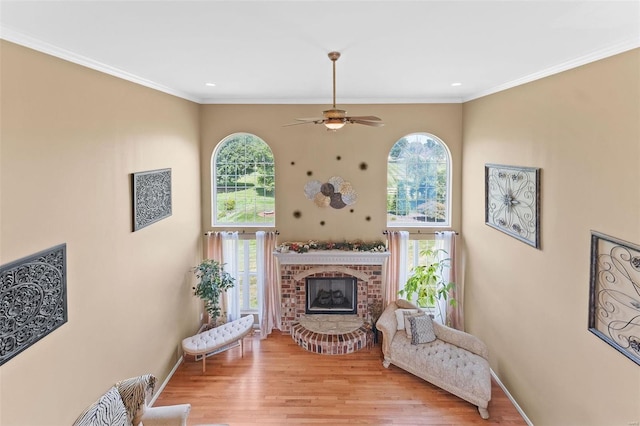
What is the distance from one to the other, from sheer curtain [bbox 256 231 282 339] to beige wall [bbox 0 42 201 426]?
150cm

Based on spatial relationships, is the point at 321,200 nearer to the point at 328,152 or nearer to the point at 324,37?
the point at 328,152

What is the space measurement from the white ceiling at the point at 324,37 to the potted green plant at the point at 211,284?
2823 mm

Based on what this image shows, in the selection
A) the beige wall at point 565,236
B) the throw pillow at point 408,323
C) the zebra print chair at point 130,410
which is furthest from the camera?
the throw pillow at point 408,323

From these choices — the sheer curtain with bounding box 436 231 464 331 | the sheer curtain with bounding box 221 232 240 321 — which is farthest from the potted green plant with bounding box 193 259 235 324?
the sheer curtain with bounding box 436 231 464 331

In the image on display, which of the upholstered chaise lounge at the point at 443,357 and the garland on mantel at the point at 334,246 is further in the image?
the garland on mantel at the point at 334,246

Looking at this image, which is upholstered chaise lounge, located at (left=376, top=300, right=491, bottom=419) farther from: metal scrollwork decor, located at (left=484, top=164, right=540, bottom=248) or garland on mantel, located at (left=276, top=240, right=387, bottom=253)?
metal scrollwork decor, located at (left=484, top=164, right=540, bottom=248)

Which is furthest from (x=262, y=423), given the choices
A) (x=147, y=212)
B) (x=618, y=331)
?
(x=618, y=331)

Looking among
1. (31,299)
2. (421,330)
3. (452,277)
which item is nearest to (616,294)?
(421,330)

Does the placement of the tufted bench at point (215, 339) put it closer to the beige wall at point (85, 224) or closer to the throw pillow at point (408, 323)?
the beige wall at point (85, 224)

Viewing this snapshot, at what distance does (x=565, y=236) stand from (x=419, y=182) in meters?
2.95

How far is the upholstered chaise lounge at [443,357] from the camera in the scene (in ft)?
14.1

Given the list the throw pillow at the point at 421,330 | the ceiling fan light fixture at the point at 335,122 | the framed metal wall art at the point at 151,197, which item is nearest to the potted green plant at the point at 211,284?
the framed metal wall art at the point at 151,197

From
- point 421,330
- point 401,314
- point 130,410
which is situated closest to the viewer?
point 130,410

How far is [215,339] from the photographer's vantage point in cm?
525
